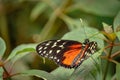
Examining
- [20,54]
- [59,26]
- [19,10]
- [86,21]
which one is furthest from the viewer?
[19,10]

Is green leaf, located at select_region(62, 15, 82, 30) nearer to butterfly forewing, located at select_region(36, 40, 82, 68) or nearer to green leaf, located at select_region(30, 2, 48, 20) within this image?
green leaf, located at select_region(30, 2, 48, 20)

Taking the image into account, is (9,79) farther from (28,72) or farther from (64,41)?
(64,41)

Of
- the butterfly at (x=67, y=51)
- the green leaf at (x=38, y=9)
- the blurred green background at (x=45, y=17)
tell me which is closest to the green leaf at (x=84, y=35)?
the butterfly at (x=67, y=51)

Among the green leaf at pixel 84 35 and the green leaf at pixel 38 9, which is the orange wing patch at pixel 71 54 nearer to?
the green leaf at pixel 84 35

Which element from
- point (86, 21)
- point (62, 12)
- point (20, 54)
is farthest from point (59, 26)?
point (20, 54)

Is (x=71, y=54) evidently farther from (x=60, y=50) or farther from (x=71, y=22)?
(x=71, y=22)

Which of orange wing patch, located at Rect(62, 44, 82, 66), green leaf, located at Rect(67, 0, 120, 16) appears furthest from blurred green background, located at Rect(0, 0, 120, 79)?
orange wing patch, located at Rect(62, 44, 82, 66)

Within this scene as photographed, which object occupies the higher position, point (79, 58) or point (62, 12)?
point (79, 58)
